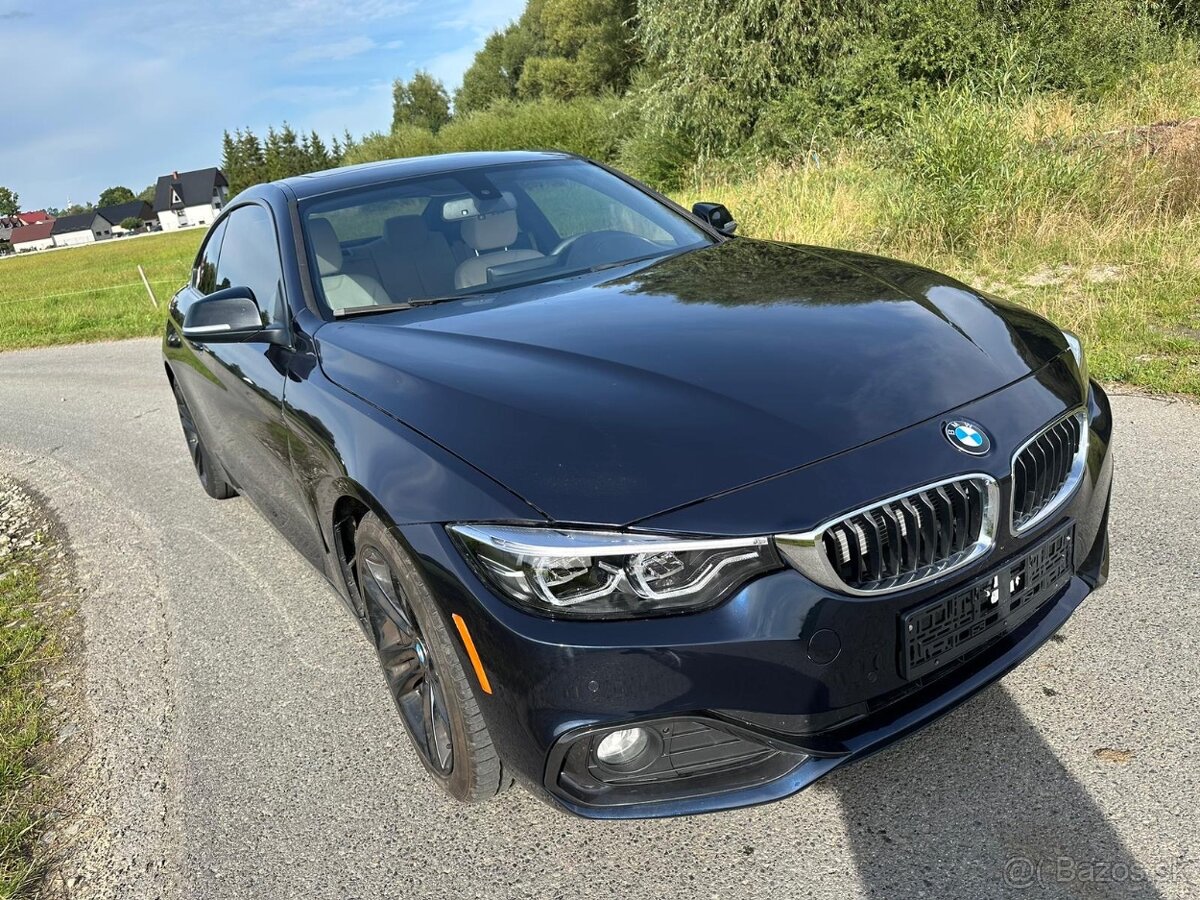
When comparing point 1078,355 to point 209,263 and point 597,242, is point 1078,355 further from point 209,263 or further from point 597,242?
point 209,263

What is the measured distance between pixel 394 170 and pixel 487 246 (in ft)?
2.49

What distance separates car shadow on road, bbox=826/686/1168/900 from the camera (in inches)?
77.4

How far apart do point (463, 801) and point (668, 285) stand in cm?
166

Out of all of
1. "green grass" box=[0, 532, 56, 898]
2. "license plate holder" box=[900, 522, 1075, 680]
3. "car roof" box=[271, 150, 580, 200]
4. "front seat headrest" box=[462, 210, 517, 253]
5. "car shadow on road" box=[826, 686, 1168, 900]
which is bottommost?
"car shadow on road" box=[826, 686, 1168, 900]

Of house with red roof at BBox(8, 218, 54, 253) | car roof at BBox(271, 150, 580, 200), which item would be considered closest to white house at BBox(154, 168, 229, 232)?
house with red roof at BBox(8, 218, 54, 253)

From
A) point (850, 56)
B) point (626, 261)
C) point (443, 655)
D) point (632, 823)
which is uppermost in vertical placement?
point (850, 56)

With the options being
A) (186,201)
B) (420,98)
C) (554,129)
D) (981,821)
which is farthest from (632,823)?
(186,201)

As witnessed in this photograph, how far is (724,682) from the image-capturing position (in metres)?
1.89

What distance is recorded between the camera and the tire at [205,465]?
196 inches

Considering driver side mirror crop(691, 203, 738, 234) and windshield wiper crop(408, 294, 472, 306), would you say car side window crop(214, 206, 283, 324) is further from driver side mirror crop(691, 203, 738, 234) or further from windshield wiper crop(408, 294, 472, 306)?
driver side mirror crop(691, 203, 738, 234)

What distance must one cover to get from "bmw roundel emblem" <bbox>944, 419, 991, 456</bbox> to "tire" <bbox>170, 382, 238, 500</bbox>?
3665 mm

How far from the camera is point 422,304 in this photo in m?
3.22

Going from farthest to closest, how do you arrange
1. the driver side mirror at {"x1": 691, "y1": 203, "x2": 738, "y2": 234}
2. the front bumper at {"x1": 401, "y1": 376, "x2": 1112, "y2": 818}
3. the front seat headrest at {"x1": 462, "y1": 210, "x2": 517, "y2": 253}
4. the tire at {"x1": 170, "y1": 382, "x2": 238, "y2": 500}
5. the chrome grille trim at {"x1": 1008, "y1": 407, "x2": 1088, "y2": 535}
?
the tire at {"x1": 170, "y1": 382, "x2": 238, "y2": 500}
the driver side mirror at {"x1": 691, "y1": 203, "x2": 738, "y2": 234}
the front seat headrest at {"x1": 462, "y1": 210, "x2": 517, "y2": 253}
the chrome grille trim at {"x1": 1008, "y1": 407, "x2": 1088, "y2": 535}
the front bumper at {"x1": 401, "y1": 376, "x2": 1112, "y2": 818}

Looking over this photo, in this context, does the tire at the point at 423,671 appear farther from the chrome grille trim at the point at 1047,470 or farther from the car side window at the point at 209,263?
the car side window at the point at 209,263
